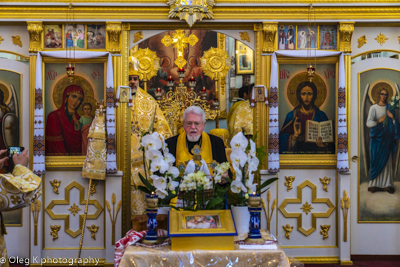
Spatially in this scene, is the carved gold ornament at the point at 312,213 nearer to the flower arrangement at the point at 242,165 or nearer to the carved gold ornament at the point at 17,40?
the flower arrangement at the point at 242,165

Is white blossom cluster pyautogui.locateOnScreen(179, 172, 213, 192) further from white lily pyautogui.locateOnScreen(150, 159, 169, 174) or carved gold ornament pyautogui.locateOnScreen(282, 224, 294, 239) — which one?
carved gold ornament pyautogui.locateOnScreen(282, 224, 294, 239)

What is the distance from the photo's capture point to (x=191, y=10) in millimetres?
6191

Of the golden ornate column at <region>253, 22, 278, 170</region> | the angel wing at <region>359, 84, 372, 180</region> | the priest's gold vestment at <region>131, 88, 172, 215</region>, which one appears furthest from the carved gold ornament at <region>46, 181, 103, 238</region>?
the angel wing at <region>359, 84, 372, 180</region>

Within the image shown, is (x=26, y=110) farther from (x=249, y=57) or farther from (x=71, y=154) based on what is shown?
(x=249, y=57)

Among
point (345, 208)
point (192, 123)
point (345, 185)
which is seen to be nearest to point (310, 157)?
point (345, 185)

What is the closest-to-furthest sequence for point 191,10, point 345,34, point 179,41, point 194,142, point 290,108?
1. point 194,142
2. point 191,10
3. point 345,34
4. point 290,108
5. point 179,41

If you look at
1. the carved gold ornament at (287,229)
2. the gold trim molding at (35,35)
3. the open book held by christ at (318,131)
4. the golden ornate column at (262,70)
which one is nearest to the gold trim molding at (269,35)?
the golden ornate column at (262,70)

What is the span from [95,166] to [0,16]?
251 centimetres

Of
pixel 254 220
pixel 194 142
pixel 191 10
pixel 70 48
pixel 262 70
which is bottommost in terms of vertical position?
pixel 254 220

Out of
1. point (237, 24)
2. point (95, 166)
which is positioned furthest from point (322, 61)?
point (95, 166)

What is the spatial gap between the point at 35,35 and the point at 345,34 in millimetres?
4421

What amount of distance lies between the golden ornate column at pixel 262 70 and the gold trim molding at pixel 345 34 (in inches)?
37.5

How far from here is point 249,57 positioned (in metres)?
7.78

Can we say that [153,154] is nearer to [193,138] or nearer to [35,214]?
[193,138]
